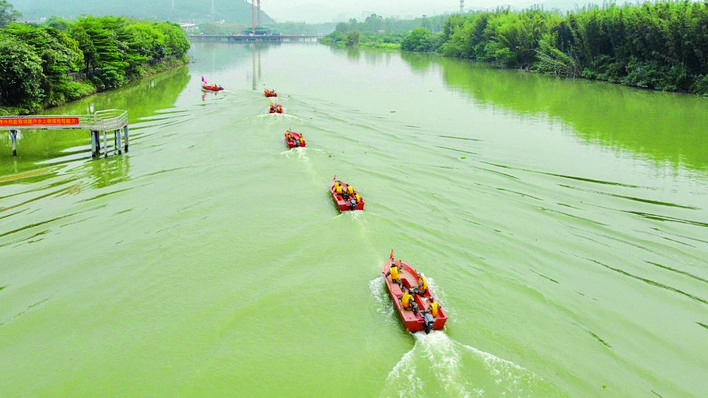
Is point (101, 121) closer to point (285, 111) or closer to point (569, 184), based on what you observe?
point (285, 111)

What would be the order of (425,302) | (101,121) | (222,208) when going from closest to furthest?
(425,302) → (222,208) → (101,121)

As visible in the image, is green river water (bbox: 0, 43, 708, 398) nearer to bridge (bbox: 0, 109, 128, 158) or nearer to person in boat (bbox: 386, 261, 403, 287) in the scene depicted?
person in boat (bbox: 386, 261, 403, 287)

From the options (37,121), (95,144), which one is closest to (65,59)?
(37,121)

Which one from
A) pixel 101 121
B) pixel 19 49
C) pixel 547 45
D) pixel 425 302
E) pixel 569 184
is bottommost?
pixel 425 302

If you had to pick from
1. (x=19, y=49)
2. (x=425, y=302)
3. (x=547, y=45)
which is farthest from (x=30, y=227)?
Result: (x=547, y=45)

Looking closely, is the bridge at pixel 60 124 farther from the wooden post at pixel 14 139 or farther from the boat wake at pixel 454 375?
the boat wake at pixel 454 375

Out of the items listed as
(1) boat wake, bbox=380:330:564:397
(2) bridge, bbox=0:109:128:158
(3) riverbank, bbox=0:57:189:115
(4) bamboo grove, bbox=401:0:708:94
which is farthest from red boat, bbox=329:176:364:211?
(4) bamboo grove, bbox=401:0:708:94

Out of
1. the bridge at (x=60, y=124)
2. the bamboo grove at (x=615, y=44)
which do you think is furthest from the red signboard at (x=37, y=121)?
the bamboo grove at (x=615, y=44)

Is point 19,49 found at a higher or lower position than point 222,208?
higher
